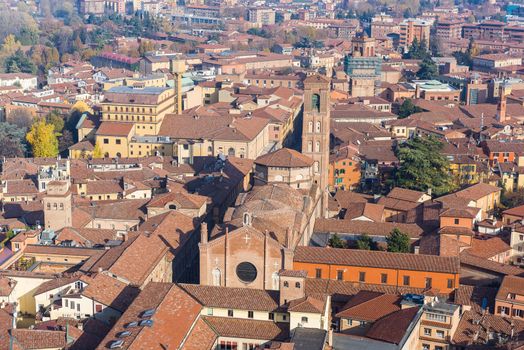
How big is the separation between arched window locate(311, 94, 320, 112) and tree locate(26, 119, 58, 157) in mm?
21883

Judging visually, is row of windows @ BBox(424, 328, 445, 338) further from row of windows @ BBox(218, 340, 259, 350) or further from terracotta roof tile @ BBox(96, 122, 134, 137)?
terracotta roof tile @ BBox(96, 122, 134, 137)

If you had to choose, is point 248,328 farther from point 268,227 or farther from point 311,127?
point 311,127

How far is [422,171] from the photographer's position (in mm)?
46938

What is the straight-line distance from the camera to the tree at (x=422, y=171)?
4656cm

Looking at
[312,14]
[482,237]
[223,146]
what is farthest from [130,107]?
[312,14]

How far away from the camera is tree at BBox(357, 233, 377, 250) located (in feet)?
119

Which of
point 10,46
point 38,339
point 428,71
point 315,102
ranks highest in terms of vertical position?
point 315,102

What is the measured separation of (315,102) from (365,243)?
380 inches

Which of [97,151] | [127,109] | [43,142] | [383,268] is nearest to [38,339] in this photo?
[383,268]

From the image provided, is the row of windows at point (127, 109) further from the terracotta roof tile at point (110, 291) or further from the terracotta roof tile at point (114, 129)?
the terracotta roof tile at point (110, 291)

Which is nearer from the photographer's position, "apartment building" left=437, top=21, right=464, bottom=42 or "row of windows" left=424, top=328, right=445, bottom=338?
"row of windows" left=424, top=328, right=445, bottom=338

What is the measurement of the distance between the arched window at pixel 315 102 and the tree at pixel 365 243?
8368 mm

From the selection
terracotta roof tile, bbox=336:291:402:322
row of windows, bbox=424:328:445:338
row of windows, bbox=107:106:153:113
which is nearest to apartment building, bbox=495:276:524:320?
row of windows, bbox=424:328:445:338

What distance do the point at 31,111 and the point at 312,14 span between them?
9313cm
